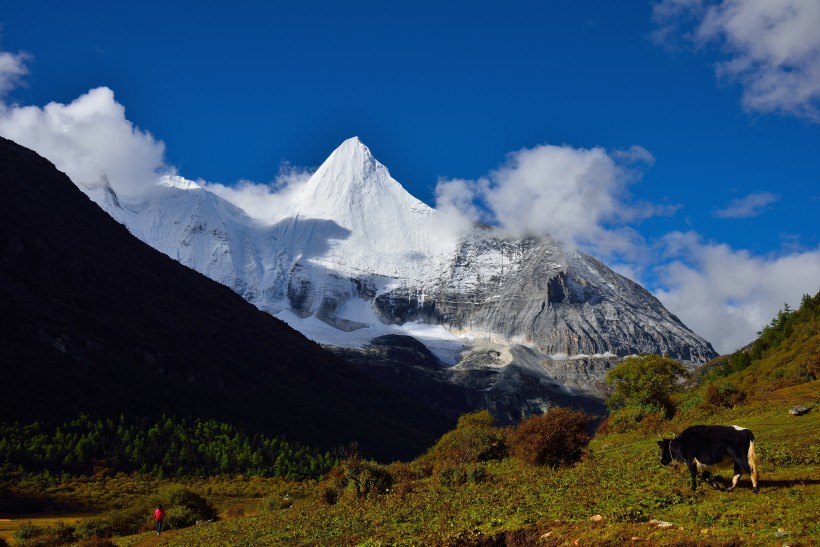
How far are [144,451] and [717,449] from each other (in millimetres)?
112675

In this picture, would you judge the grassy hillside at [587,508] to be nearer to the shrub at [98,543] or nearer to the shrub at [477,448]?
the shrub at [98,543]

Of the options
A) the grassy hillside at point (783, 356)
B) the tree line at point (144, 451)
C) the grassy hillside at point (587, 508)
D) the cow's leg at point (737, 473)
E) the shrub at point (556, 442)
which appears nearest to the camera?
the grassy hillside at point (587, 508)

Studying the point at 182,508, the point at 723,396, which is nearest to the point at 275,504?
the point at 182,508

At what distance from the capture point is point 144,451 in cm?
11700

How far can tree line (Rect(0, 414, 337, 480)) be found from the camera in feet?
343

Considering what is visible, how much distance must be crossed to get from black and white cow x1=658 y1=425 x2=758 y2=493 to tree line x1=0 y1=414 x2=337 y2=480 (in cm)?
9779

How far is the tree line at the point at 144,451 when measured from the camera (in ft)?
343

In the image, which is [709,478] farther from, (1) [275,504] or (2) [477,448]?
(1) [275,504]

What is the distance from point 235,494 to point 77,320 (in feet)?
295

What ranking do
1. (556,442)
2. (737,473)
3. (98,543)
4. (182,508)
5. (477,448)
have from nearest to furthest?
(737,473)
(556,442)
(98,543)
(182,508)
(477,448)

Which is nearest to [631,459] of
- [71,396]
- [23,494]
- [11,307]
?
[23,494]

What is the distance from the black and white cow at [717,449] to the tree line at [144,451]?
97788mm

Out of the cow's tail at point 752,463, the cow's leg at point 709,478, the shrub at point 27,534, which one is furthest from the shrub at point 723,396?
the shrub at point 27,534

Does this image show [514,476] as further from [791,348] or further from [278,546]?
[791,348]
